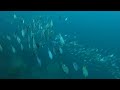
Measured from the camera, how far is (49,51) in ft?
13.3

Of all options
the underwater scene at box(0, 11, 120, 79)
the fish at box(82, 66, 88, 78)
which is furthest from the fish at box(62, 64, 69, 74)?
the fish at box(82, 66, 88, 78)

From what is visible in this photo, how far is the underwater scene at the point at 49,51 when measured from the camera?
12.5 ft

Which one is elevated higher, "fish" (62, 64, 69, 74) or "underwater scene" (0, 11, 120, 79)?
"underwater scene" (0, 11, 120, 79)

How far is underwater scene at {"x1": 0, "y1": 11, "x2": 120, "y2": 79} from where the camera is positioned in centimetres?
381

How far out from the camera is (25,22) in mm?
4102

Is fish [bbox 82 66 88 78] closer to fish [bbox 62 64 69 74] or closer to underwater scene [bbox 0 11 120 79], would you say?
underwater scene [bbox 0 11 120 79]

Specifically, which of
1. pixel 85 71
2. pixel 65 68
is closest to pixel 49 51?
pixel 65 68

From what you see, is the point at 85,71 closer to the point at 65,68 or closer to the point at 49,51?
the point at 65,68

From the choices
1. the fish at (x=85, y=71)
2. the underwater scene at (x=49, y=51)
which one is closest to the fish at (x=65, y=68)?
the underwater scene at (x=49, y=51)

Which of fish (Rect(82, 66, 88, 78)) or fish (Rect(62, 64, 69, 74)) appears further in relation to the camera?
fish (Rect(62, 64, 69, 74))

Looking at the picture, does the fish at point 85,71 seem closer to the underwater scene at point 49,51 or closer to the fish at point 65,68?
the underwater scene at point 49,51
